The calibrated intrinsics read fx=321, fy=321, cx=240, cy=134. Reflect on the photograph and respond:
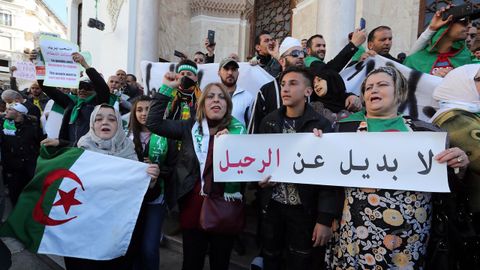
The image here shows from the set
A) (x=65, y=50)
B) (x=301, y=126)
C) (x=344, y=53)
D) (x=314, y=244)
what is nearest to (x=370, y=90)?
(x=301, y=126)

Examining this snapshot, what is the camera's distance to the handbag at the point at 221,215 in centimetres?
219

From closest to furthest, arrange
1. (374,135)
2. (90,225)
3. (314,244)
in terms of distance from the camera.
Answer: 1. (374,135)
2. (314,244)
3. (90,225)

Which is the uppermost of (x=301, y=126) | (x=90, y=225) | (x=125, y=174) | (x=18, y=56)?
(x=18, y=56)

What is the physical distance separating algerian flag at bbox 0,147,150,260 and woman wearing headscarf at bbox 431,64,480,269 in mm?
1948

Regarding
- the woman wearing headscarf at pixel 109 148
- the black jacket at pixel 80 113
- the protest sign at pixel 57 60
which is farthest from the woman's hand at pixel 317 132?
the protest sign at pixel 57 60

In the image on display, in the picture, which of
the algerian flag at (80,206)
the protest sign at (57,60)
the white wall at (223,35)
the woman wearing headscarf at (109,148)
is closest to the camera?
the algerian flag at (80,206)

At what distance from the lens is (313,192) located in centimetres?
204

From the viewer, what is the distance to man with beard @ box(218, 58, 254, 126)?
10.4 ft

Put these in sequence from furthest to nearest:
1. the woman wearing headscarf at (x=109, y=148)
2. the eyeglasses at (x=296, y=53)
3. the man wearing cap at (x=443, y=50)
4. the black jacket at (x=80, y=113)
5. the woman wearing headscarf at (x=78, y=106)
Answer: the woman wearing headscarf at (x=78, y=106) < the black jacket at (x=80, y=113) < the eyeglasses at (x=296, y=53) < the man wearing cap at (x=443, y=50) < the woman wearing headscarf at (x=109, y=148)

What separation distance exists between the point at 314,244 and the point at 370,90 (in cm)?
98

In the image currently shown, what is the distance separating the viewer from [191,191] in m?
2.34

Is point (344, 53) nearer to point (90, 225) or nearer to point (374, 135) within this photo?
point (374, 135)

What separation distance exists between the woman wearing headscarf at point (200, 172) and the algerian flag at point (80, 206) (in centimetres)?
31

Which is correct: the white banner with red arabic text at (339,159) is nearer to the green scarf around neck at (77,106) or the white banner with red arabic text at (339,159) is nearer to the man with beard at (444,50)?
the man with beard at (444,50)
